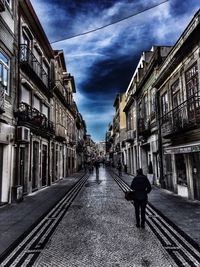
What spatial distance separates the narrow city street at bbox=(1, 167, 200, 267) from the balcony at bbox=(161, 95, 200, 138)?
13.4ft

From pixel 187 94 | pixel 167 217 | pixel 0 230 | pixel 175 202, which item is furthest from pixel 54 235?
pixel 187 94

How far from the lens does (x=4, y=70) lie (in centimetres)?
1009

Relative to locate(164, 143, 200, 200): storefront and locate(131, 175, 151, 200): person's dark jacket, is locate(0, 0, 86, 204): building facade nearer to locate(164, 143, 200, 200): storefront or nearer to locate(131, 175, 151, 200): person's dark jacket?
locate(131, 175, 151, 200): person's dark jacket

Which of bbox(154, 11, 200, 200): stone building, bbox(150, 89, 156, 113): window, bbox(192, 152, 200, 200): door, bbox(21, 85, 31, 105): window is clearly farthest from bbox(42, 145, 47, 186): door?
bbox(192, 152, 200, 200): door

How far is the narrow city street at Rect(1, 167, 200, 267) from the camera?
4195mm

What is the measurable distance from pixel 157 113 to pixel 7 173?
9.96 metres

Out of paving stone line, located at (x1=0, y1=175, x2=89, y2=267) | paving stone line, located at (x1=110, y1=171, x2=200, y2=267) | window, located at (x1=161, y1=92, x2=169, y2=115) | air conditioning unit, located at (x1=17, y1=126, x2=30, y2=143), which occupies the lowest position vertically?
paving stone line, located at (x1=110, y1=171, x2=200, y2=267)

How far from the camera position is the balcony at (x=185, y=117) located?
30.0 ft

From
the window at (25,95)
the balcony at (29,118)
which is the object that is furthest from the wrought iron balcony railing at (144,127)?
the window at (25,95)

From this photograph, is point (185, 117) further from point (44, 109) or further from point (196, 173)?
point (44, 109)

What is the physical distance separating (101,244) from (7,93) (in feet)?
26.4

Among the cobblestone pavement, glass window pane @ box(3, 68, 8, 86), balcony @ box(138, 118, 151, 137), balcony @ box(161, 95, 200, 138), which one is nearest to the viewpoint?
the cobblestone pavement

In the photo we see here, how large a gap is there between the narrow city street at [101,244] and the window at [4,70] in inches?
242

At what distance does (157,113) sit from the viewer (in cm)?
1508
